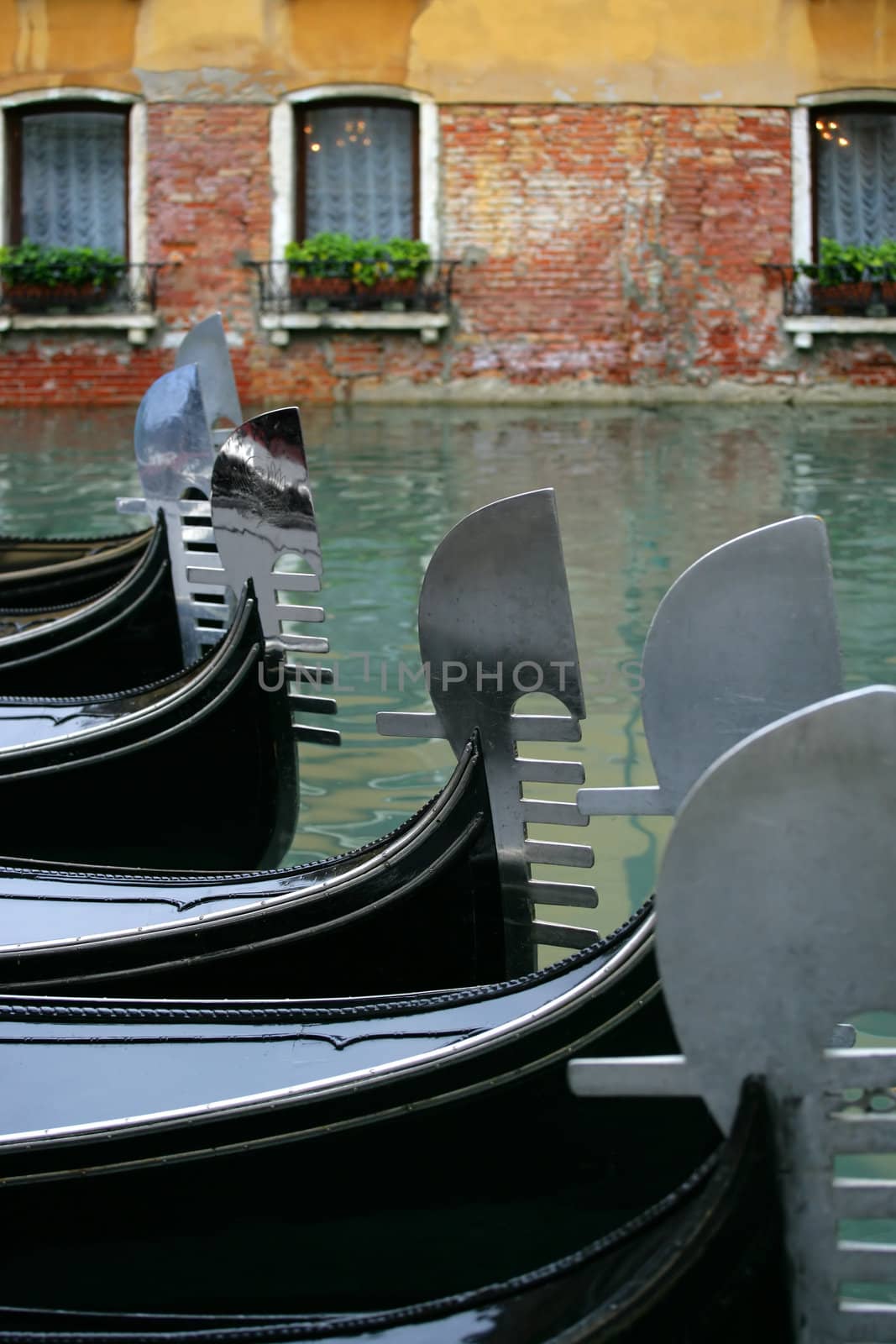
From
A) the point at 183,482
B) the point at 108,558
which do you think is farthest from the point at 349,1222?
the point at 108,558

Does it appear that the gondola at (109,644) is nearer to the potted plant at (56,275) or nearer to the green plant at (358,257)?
the green plant at (358,257)

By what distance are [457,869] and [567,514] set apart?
3.28m

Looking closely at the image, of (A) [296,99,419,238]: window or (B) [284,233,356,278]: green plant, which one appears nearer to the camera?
(B) [284,233,356,278]: green plant

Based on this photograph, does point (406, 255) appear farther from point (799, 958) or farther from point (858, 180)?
point (799, 958)

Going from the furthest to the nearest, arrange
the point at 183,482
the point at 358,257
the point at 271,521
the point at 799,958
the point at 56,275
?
the point at 56,275 < the point at 358,257 < the point at 183,482 < the point at 271,521 < the point at 799,958

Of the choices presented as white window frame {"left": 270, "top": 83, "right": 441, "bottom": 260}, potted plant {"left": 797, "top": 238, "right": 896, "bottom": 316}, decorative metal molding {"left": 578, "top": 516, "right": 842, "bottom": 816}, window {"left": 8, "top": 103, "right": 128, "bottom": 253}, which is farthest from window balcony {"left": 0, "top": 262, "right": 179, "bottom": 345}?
decorative metal molding {"left": 578, "top": 516, "right": 842, "bottom": 816}

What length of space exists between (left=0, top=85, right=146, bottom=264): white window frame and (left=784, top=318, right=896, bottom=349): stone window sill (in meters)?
2.73

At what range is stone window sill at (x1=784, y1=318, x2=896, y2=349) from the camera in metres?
6.71

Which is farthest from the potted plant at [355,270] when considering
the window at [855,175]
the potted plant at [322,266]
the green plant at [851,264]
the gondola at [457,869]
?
the gondola at [457,869]

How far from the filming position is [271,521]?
197 cm

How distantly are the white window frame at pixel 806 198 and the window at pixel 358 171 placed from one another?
1.58 m

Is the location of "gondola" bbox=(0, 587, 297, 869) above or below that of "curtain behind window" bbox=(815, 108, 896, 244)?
below

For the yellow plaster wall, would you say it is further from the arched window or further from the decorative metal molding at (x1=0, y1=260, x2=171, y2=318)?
the decorative metal molding at (x1=0, y1=260, x2=171, y2=318)

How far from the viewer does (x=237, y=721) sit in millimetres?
1828
